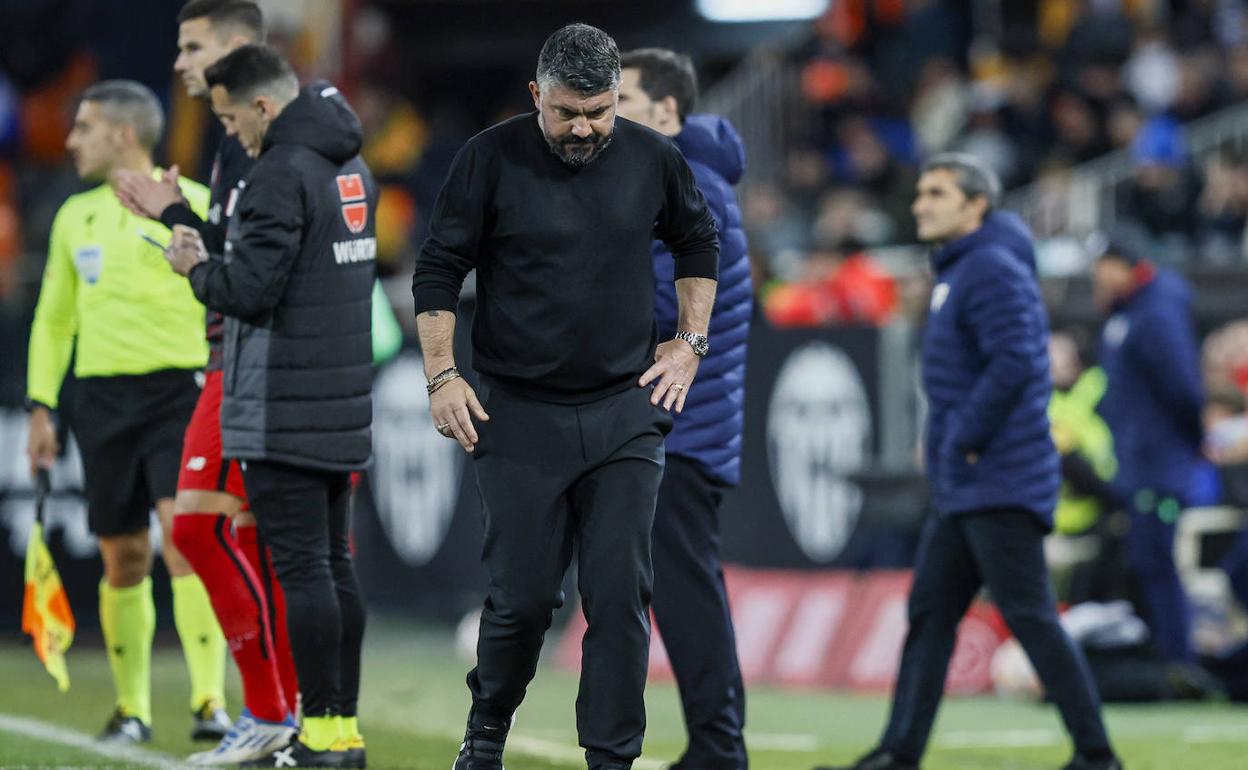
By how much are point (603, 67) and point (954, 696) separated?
6.17 meters

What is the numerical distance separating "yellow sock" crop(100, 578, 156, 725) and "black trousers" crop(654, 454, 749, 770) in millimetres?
2401

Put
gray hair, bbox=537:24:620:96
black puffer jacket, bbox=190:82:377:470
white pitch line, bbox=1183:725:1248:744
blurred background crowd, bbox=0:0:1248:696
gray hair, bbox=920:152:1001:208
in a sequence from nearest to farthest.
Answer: gray hair, bbox=537:24:620:96
black puffer jacket, bbox=190:82:377:470
gray hair, bbox=920:152:1001:208
white pitch line, bbox=1183:725:1248:744
blurred background crowd, bbox=0:0:1248:696

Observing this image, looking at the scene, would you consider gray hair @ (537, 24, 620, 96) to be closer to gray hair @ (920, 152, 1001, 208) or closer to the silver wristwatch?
the silver wristwatch

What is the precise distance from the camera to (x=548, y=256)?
218 inches

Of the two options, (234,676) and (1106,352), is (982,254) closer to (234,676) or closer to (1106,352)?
(1106,352)

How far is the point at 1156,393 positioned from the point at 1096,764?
424 centimetres

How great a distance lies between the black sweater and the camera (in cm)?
554

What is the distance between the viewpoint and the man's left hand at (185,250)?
654cm

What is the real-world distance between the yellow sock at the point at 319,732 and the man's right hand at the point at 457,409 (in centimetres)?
143

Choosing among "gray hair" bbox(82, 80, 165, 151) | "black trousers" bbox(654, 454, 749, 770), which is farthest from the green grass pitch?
"gray hair" bbox(82, 80, 165, 151)

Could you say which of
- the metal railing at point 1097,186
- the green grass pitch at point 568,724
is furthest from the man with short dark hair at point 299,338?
the metal railing at point 1097,186

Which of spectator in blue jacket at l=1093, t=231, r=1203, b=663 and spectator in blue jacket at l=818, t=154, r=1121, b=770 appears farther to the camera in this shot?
spectator in blue jacket at l=1093, t=231, r=1203, b=663

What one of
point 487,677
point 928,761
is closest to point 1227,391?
point 928,761

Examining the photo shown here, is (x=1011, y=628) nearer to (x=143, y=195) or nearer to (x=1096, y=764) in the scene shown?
(x=1096, y=764)
